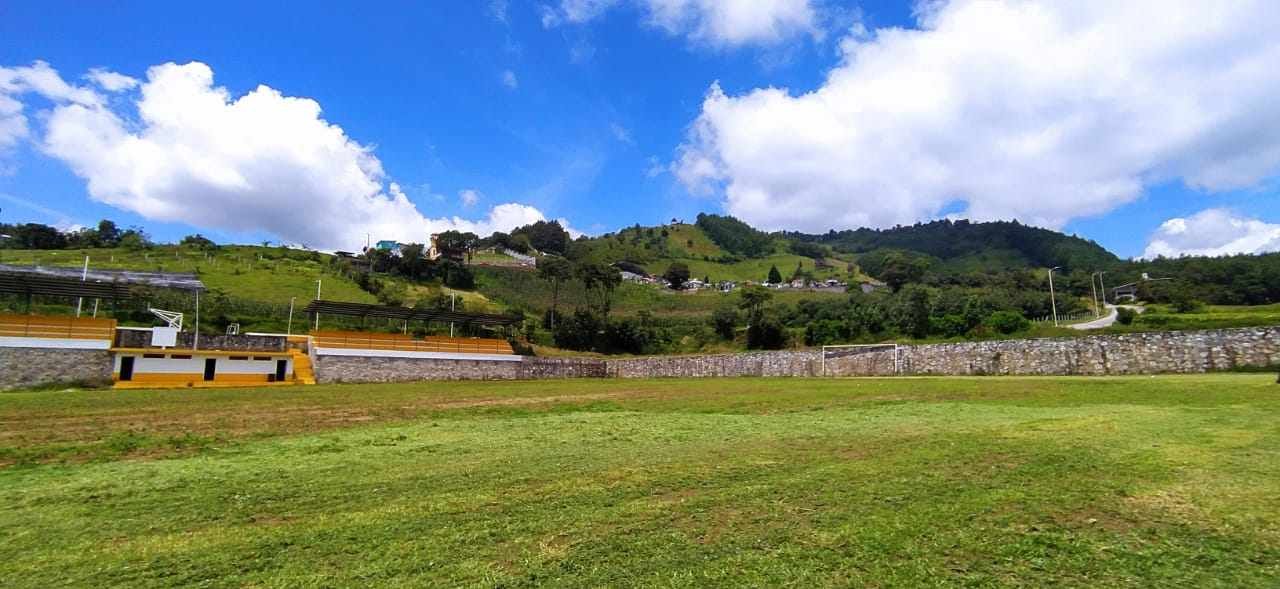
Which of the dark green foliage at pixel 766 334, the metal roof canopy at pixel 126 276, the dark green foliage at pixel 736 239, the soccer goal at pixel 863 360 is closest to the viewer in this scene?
the soccer goal at pixel 863 360

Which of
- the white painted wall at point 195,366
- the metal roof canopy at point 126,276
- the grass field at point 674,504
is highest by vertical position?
the metal roof canopy at point 126,276

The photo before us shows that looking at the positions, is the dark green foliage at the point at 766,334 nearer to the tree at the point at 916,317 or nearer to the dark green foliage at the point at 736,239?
the tree at the point at 916,317

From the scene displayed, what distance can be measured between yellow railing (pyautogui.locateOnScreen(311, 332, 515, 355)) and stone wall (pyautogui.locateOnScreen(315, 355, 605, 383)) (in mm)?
1241

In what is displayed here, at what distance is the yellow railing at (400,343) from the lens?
3753 cm

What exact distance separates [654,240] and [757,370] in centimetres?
13063

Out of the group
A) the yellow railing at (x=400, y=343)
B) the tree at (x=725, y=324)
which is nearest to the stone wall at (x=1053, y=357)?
the yellow railing at (x=400, y=343)

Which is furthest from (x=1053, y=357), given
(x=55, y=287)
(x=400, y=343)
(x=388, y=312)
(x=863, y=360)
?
(x=55, y=287)

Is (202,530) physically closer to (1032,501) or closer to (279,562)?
(279,562)

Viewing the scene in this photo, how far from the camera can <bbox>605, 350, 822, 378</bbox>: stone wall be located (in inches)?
1357

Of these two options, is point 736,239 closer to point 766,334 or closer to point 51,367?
point 766,334

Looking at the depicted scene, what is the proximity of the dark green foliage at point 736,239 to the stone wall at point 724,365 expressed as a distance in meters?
131

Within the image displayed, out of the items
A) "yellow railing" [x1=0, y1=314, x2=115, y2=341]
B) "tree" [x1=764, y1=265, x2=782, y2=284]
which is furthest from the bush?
"tree" [x1=764, y1=265, x2=782, y2=284]

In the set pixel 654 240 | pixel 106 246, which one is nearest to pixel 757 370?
pixel 106 246

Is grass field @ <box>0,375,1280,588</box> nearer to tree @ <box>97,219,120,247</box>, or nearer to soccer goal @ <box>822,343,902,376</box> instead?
soccer goal @ <box>822,343,902,376</box>
